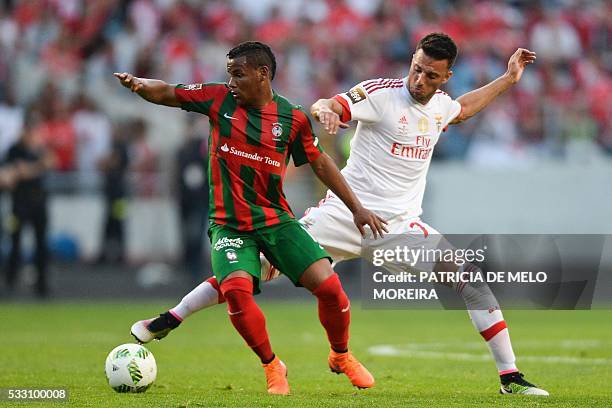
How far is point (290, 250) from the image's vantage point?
→ 27.3 ft

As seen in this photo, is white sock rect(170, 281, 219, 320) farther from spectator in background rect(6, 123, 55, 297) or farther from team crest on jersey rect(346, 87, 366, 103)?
spectator in background rect(6, 123, 55, 297)

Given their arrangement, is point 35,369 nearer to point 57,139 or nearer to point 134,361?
point 134,361

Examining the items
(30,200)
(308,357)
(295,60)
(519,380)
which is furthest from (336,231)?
(295,60)

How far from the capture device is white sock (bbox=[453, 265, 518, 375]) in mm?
8570

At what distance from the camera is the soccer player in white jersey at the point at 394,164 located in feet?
28.6

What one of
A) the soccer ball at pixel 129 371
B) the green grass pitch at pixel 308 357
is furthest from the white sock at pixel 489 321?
the soccer ball at pixel 129 371

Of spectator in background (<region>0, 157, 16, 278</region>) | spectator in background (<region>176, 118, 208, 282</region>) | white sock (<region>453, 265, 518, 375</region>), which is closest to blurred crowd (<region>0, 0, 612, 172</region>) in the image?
spectator in background (<region>0, 157, 16, 278</region>)

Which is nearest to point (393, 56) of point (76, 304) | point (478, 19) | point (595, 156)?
point (478, 19)

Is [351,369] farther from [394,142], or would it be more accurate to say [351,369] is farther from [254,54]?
[254,54]

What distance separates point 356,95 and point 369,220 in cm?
108

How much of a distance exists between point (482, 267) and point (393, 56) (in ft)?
43.5

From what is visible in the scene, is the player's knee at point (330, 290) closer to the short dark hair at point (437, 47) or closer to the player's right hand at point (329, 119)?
the player's right hand at point (329, 119)

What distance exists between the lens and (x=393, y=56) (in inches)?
864

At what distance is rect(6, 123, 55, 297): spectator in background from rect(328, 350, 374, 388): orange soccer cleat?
1004 centimetres
